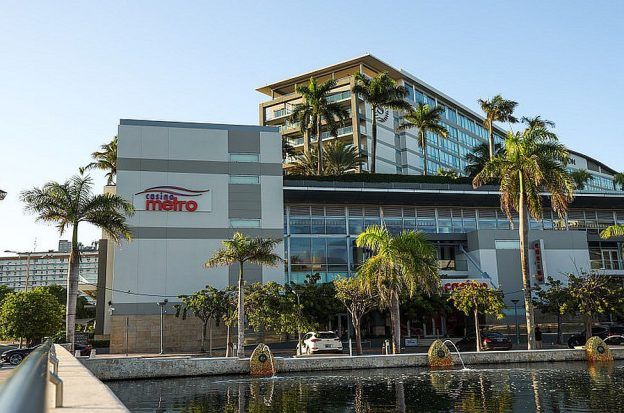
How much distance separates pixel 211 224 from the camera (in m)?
48.5

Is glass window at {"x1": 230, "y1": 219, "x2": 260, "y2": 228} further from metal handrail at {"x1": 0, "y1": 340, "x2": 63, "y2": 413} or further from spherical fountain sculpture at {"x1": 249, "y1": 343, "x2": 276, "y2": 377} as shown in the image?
metal handrail at {"x1": 0, "y1": 340, "x2": 63, "y2": 413}

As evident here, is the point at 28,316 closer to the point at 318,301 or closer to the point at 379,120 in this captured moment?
the point at 318,301

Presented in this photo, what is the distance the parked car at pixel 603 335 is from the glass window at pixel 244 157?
93.9 ft

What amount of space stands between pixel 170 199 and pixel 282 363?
25097mm

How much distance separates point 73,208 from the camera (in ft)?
106

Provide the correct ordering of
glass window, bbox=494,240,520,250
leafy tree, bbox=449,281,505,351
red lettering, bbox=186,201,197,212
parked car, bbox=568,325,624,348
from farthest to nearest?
glass window, bbox=494,240,520,250, red lettering, bbox=186,201,197,212, parked car, bbox=568,325,624,348, leafy tree, bbox=449,281,505,351

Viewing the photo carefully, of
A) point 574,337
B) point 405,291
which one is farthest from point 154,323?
point 574,337

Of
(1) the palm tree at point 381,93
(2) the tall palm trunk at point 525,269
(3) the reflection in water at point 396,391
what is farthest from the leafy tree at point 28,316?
(1) the palm tree at point 381,93

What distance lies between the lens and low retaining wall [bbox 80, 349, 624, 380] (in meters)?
24.9

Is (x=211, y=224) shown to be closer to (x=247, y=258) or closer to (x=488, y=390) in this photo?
(x=247, y=258)

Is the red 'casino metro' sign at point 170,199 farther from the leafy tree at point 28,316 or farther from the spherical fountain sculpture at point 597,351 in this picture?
the spherical fountain sculpture at point 597,351

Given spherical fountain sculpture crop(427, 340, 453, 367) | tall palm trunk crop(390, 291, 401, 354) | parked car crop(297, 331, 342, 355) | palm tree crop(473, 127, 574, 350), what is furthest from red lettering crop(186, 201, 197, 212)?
spherical fountain sculpture crop(427, 340, 453, 367)

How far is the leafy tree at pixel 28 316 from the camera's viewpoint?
42.7 meters

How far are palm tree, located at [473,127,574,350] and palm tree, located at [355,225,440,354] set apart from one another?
23.1 feet
